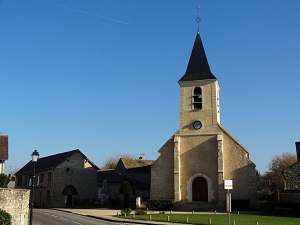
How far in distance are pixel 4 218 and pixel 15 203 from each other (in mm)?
1712

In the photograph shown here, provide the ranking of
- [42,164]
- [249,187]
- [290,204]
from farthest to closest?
1. [42,164]
2. [249,187]
3. [290,204]

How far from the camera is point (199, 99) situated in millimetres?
36688

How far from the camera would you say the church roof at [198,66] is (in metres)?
36.7

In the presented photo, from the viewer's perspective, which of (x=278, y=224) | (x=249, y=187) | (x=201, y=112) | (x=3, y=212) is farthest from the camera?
(x=201, y=112)

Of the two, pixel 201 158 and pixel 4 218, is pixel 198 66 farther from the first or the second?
pixel 4 218

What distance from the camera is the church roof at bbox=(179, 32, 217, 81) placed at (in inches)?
1444

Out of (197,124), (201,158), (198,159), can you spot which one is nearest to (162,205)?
(198,159)

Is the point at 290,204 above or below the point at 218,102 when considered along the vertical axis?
below

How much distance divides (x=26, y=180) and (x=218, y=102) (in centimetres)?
3132

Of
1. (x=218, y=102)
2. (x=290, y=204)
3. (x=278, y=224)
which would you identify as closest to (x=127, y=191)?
(x=218, y=102)

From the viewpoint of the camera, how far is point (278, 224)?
19938mm

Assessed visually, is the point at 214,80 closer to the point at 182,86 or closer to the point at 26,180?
the point at 182,86

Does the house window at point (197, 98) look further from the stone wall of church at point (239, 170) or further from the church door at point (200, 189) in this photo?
the church door at point (200, 189)

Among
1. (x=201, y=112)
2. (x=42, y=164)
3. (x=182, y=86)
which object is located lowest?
(x=42, y=164)
